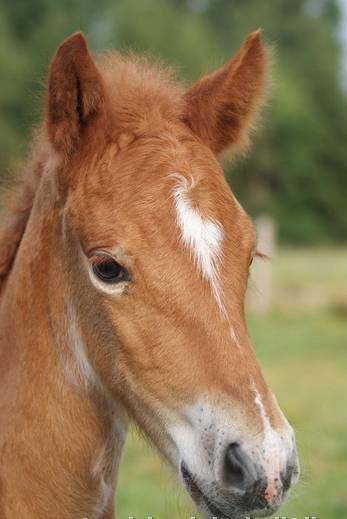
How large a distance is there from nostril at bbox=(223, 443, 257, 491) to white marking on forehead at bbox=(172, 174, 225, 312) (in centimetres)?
48

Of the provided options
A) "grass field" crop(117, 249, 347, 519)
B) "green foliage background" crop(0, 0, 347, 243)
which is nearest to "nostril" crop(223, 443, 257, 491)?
"grass field" crop(117, 249, 347, 519)

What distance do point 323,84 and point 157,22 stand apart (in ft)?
48.9

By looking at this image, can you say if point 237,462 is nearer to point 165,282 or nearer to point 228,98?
point 165,282

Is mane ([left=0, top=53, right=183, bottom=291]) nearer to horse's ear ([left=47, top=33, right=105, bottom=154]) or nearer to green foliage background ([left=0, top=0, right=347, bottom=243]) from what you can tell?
horse's ear ([left=47, top=33, right=105, bottom=154])

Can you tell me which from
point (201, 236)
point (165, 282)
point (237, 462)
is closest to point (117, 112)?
point (201, 236)

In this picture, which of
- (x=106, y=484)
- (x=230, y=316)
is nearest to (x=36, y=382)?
(x=106, y=484)

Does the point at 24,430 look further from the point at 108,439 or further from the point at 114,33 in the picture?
the point at 114,33

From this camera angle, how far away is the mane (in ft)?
10.8

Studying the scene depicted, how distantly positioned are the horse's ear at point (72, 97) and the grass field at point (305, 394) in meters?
1.24

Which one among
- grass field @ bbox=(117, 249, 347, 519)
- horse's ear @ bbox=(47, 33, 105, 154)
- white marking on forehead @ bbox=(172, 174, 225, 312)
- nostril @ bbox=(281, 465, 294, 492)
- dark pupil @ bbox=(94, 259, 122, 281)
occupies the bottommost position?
grass field @ bbox=(117, 249, 347, 519)

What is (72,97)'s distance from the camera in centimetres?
311

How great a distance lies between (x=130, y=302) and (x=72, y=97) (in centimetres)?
80

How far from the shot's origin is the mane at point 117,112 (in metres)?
3.30

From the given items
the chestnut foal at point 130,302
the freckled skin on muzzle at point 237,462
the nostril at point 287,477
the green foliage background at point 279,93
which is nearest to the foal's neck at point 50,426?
the chestnut foal at point 130,302
